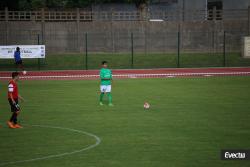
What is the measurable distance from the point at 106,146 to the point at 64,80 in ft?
72.2

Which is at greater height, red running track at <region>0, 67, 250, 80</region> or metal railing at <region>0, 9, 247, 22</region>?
metal railing at <region>0, 9, 247, 22</region>

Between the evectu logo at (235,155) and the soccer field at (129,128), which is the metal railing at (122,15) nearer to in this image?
the soccer field at (129,128)

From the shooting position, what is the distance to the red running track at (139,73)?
1572 inches

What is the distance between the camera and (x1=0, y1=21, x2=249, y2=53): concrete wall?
56.4 meters

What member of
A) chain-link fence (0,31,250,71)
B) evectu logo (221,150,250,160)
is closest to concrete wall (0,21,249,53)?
chain-link fence (0,31,250,71)

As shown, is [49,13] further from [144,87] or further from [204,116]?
[204,116]

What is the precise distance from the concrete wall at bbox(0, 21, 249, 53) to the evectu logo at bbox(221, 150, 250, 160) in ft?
139

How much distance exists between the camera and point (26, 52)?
45.6 metres

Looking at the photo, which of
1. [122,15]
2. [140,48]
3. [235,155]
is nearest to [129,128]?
[235,155]

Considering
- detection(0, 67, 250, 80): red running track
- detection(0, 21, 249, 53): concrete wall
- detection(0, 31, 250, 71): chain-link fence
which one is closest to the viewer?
detection(0, 67, 250, 80): red running track

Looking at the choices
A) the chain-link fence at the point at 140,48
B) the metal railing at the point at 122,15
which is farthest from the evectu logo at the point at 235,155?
the metal railing at the point at 122,15

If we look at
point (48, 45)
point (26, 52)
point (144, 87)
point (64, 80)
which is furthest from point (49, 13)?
point (144, 87)

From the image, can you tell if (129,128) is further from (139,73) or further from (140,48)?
(140,48)

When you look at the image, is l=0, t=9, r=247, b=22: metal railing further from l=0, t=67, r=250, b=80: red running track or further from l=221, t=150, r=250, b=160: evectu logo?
l=221, t=150, r=250, b=160: evectu logo
